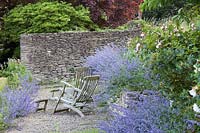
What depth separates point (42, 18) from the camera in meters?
14.8

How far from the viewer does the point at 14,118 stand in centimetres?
775

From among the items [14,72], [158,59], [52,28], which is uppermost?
[158,59]

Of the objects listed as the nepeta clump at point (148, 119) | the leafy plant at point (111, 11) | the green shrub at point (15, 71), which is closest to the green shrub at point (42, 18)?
the leafy plant at point (111, 11)

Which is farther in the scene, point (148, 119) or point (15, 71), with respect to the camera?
point (15, 71)

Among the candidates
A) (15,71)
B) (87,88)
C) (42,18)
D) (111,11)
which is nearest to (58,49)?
(42,18)

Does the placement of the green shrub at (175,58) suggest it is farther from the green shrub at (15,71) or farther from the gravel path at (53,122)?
the green shrub at (15,71)

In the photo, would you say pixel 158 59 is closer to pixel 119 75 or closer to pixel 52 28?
pixel 119 75

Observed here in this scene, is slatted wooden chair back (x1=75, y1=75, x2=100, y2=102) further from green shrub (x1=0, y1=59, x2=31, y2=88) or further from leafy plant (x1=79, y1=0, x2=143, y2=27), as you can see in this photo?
leafy plant (x1=79, y1=0, x2=143, y2=27)

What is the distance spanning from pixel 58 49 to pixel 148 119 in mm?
9380

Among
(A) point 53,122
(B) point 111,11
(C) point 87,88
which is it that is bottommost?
(A) point 53,122

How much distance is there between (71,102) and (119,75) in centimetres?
134

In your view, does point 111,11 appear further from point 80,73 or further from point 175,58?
point 175,58

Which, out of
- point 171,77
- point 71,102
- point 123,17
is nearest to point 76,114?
point 71,102

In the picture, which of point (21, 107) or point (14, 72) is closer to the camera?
point (21, 107)
